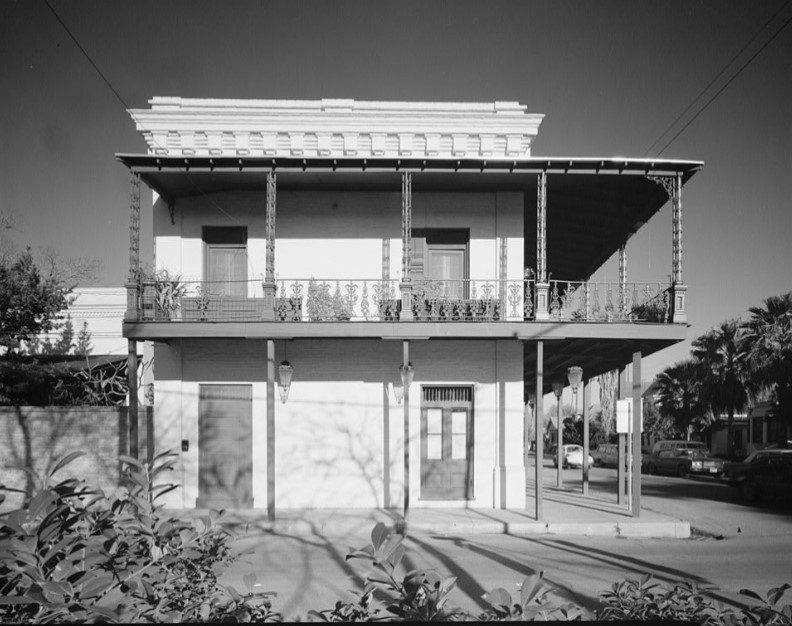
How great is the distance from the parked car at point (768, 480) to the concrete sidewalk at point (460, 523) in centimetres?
634

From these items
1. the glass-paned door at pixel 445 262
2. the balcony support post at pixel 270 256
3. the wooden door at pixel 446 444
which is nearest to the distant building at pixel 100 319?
the balcony support post at pixel 270 256

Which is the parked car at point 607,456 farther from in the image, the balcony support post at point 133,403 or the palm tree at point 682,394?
the balcony support post at point 133,403

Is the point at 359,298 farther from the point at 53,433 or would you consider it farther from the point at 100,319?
the point at 100,319

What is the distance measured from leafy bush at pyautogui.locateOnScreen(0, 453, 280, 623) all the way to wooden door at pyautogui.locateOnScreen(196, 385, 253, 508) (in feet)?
29.9

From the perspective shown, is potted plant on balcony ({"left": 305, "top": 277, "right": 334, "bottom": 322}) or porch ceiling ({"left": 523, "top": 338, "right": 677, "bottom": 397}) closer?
potted plant on balcony ({"left": 305, "top": 277, "right": 334, "bottom": 322})

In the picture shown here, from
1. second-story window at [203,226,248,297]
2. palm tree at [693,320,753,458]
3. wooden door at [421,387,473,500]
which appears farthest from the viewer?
palm tree at [693,320,753,458]

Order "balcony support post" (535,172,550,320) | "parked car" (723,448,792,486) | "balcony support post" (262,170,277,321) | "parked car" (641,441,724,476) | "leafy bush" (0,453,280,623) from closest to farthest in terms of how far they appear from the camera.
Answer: "leafy bush" (0,453,280,623), "balcony support post" (535,172,550,320), "balcony support post" (262,170,277,321), "parked car" (723,448,792,486), "parked car" (641,441,724,476)

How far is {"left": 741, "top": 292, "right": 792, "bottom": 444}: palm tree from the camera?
22062 mm

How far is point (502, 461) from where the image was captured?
11.5 meters

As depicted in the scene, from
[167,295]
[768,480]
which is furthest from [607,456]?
[167,295]

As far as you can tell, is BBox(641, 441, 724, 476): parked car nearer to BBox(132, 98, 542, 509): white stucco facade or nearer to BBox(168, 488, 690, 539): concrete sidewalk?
BBox(168, 488, 690, 539): concrete sidewalk

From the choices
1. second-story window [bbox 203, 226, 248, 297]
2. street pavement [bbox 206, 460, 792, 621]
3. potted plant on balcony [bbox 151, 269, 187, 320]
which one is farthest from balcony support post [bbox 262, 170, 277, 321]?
street pavement [bbox 206, 460, 792, 621]

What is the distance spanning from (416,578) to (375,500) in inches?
390

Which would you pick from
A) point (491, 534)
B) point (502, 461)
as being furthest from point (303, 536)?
point (502, 461)
